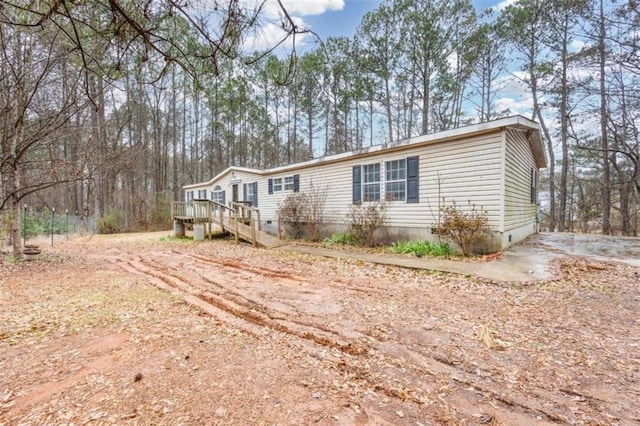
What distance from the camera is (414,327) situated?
3459 millimetres

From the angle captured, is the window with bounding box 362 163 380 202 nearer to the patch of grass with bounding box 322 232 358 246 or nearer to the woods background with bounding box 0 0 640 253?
the patch of grass with bounding box 322 232 358 246

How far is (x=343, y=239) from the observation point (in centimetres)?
1041

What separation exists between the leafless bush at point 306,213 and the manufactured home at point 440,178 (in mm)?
256

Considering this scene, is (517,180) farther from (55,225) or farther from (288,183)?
(55,225)

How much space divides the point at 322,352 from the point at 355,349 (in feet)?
1.05

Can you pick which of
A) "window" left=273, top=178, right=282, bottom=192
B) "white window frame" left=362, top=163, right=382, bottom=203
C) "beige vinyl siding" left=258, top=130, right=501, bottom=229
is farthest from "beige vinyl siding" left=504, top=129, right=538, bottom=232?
"window" left=273, top=178, right=282, bottom=192

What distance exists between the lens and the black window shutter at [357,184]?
10.3 meters

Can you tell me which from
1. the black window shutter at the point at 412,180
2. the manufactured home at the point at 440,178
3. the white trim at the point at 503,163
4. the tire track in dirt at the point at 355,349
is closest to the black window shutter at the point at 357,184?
the manufactured home at the point at 440,178

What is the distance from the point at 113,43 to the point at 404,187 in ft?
26.1

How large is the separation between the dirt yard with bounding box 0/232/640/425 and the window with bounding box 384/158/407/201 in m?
4.16

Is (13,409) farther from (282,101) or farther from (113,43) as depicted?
(282,101)

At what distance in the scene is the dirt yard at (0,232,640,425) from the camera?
2.09 m

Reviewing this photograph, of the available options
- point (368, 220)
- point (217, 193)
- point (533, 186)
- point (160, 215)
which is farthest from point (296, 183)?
point (160, 215)

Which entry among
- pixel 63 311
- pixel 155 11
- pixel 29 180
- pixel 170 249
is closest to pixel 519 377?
pixel 155 11
